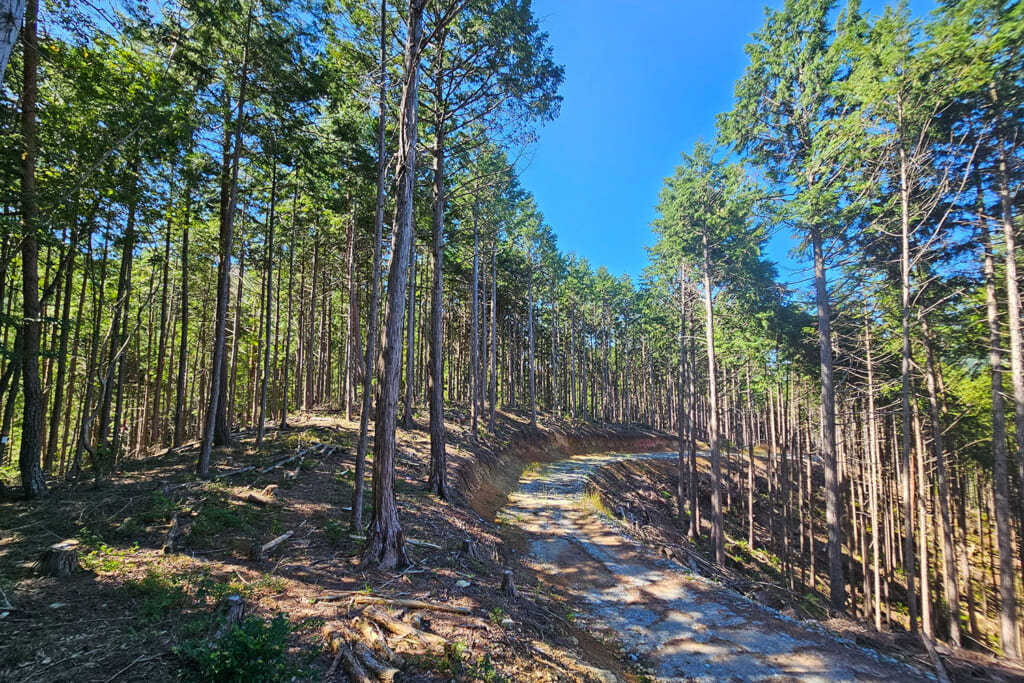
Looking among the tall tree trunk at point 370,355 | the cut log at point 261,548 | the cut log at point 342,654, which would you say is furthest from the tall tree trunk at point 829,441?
Result: the cut log at point 261,548

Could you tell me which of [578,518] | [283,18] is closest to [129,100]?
[283,18]

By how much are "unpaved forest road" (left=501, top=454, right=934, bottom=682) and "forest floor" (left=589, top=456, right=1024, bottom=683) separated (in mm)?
90

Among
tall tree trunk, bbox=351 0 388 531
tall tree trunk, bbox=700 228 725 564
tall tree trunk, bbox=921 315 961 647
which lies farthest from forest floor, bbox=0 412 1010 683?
tall tree trunk, bbox=700 228 725 564

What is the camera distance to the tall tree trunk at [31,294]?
25.6 ft

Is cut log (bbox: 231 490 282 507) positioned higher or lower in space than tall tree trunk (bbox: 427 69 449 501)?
lower

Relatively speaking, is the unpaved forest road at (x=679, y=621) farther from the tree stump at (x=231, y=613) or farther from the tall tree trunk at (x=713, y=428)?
the tall tree trunk at (x=713, y=428)

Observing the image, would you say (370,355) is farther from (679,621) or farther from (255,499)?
(679,621)

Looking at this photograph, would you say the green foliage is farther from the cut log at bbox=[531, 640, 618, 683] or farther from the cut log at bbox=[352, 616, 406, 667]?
the cut log at bbox=[531, 640, 618, 683]

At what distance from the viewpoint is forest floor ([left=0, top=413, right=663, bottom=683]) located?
3.54 m

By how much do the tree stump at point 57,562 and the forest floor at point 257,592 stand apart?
118 mm

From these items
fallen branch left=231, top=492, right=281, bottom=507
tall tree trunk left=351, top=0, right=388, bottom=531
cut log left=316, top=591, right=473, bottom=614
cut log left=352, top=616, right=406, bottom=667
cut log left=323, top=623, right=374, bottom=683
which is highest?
tall tree trunk left=351, top=0, right=388, bottom=531

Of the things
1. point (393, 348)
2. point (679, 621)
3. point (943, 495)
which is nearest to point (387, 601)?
point (393, 348)

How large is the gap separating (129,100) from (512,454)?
1834 cm

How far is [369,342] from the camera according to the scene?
7496 millimetres
